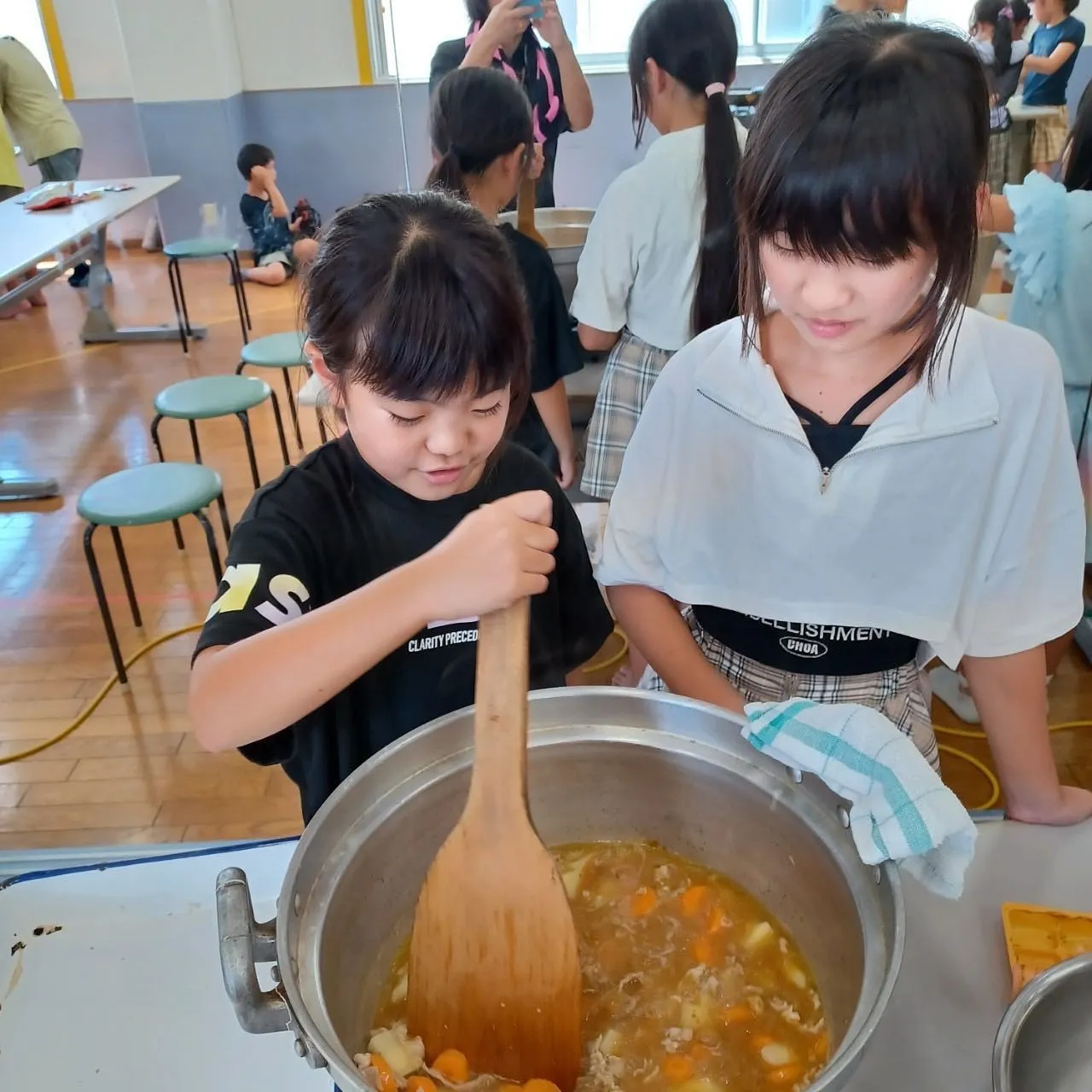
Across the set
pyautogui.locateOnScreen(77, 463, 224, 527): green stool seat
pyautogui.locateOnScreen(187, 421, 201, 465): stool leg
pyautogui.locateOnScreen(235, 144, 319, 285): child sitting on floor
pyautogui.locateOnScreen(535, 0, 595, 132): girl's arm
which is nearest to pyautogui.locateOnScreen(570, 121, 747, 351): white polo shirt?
pyautogui.locateOnScreen(77, 463, 224, 527): green stool seat

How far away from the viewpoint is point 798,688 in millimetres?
960

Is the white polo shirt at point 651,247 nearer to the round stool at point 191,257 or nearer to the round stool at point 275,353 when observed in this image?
the round stool at point 275,353

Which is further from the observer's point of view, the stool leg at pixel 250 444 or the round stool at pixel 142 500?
the stool leg at pixel 250 444

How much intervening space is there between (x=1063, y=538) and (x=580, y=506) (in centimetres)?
85

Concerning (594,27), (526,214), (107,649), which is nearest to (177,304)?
(107,649)

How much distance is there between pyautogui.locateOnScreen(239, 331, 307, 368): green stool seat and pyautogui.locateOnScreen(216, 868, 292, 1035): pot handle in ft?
7.83

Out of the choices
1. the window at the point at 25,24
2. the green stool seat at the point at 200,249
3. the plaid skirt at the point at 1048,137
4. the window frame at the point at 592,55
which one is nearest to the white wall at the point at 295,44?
the window frame at the point at 592,55

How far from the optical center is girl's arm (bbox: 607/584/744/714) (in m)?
0.93

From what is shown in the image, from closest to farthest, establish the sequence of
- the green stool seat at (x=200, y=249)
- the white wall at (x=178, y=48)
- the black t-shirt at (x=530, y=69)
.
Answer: the black t-shirt at (x=530, y=69) < the green stool seat at (x=200, y=249) < the white wall at (x=178, y=48)

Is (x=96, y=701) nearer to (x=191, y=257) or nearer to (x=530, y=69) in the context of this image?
(x=530, y=69)

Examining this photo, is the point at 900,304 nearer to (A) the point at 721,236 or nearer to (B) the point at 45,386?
(A) the point at 721,236

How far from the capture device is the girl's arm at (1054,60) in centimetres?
443

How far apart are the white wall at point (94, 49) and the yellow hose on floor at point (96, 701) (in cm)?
406

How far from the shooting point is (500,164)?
5.65 feet
